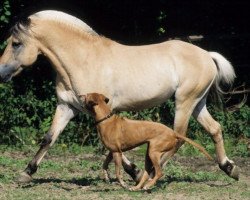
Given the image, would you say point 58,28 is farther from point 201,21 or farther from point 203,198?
point 201,21

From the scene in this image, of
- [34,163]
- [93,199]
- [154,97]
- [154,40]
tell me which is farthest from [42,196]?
[154,40]

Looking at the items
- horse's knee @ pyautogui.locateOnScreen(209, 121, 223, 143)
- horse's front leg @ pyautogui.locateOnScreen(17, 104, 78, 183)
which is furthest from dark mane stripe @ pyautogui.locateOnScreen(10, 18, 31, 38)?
horse's knee @ pyautogui.locateOnScreen(209, 121, 223, 143)

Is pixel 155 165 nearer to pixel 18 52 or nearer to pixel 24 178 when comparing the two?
pixel 24 178

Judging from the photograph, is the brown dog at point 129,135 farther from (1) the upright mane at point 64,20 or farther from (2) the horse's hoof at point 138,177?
(1) the upright mane at point 64,20

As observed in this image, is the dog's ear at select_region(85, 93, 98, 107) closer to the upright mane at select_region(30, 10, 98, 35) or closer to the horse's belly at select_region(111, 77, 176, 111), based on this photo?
the horse's belly at select_region(111, 77, 176, 111)

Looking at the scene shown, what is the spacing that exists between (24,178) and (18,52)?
1.42m

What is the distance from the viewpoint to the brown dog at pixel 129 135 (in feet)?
25.3

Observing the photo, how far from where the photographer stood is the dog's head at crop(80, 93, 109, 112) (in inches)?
305

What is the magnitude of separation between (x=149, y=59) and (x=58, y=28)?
1.08 m

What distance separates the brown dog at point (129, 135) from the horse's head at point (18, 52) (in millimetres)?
1183

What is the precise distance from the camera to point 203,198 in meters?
7.50

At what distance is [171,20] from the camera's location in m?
13.0

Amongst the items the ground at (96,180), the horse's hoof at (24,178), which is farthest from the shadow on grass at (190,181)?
the horse's hoof at (24,178)

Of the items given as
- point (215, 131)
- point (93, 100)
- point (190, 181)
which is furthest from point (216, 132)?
point (93, 100)
